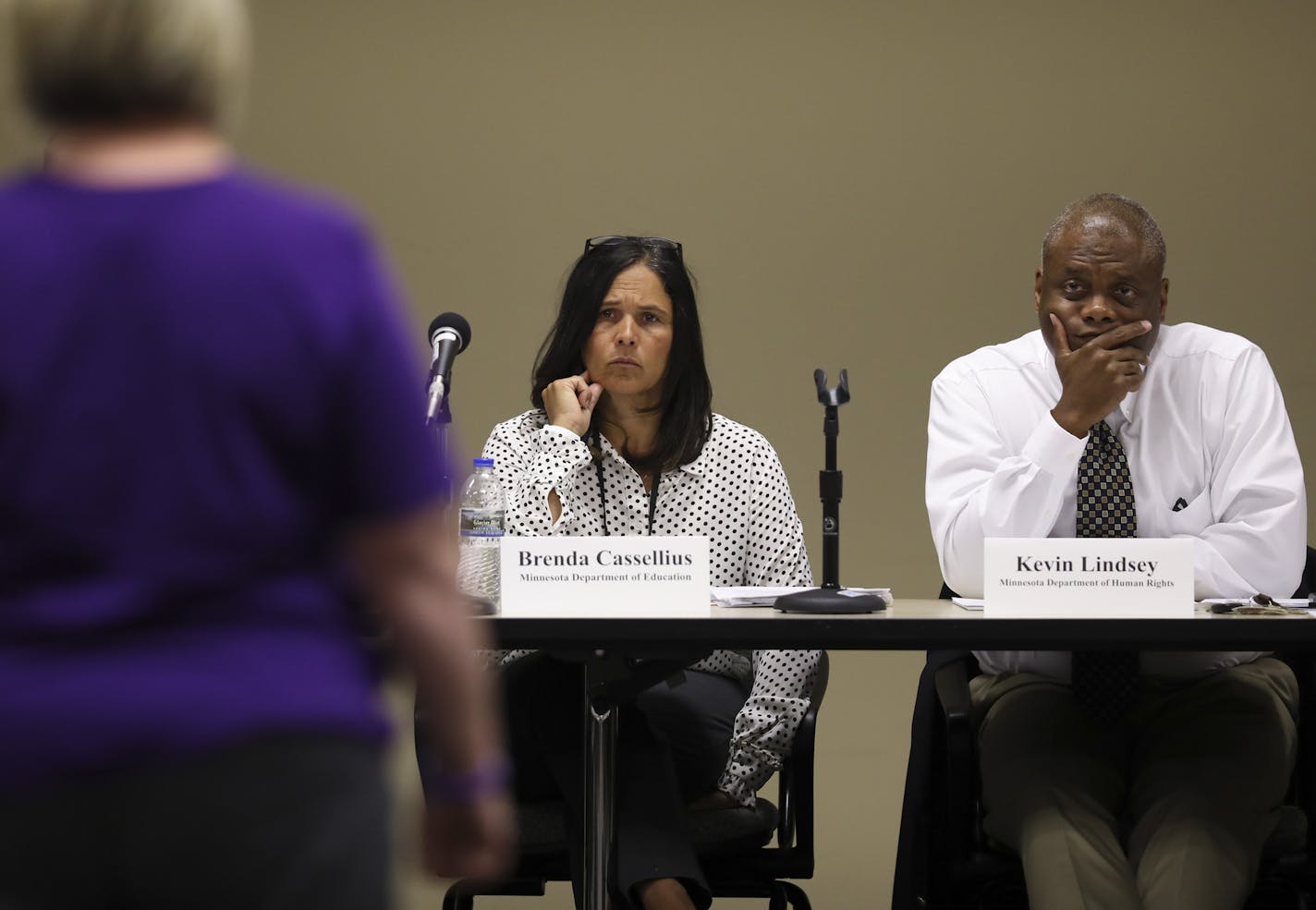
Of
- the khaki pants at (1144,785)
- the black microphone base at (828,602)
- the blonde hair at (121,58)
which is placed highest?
the blonde hair at (121,58)

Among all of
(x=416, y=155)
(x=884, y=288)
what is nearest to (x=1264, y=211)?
(x=884, y=288)

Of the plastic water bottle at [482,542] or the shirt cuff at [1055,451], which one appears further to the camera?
the shirt cuff at [1055,451]

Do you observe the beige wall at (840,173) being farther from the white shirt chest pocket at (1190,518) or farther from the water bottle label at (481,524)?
the water bottle label at (481,524)

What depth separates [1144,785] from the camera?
8.78 feet

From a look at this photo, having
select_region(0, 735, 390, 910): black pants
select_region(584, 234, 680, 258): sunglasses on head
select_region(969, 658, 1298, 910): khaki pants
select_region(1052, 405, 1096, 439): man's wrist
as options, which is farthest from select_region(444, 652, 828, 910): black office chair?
select_region(0, 735, 390, 910): black pants

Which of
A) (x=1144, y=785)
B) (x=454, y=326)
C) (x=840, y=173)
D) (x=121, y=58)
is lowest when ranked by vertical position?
(x=1144, y=785)

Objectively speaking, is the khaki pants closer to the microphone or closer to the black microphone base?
the black microphone base

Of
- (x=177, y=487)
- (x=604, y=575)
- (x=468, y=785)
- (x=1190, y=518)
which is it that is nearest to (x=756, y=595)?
(x=604, y=575)

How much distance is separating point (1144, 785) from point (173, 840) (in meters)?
2.06

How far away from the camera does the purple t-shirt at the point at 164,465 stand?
95 cm

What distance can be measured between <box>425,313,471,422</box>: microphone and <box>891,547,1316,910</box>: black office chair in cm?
96

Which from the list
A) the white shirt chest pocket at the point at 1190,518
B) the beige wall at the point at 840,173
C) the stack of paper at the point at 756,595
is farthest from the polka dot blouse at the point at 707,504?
the beige wall at the point at 840,173

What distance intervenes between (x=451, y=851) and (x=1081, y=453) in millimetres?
1969

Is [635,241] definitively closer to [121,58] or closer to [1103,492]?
[1103,492]
